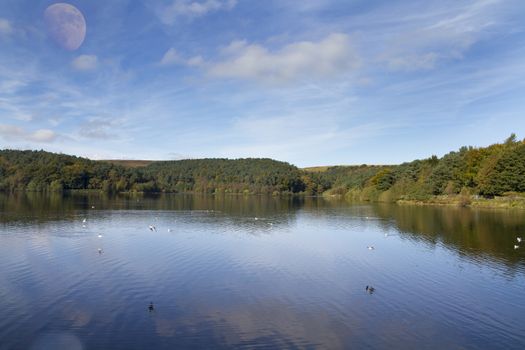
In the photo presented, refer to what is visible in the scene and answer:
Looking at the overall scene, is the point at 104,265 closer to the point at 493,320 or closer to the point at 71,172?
the point at 493,320

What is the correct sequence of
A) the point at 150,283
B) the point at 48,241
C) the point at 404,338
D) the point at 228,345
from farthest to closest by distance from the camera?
the point at 48,241, the point at 150,283, the point at 404,338, the point at 228,345

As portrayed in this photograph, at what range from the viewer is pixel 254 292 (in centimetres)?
2091

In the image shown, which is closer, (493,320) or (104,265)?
(493,320)

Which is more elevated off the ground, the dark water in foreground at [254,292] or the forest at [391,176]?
the forest at [391,176]

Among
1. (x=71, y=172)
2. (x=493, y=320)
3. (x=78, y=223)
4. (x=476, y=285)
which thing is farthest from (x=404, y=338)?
(x=71, y=172)

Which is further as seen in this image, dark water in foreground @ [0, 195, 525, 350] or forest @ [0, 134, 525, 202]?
forest @ [0, 134, 525, 202]

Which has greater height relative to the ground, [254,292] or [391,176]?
[391,176]

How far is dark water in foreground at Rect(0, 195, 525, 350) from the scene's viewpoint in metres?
15.0

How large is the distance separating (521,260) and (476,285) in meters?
9.44

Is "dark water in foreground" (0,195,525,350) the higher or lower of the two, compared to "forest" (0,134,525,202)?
lower

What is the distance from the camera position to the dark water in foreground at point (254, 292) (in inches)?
592

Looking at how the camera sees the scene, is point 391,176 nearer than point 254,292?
No

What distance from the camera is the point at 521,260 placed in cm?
2969

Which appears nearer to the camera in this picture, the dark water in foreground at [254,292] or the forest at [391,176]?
the dark water in foreground at [254,292]
